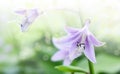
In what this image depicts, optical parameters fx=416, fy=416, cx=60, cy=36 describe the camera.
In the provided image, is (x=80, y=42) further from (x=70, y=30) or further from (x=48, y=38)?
(x=48, y=38)

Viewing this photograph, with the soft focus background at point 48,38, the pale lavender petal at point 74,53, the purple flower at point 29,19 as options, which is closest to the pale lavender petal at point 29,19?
the purple flower at point 29,19

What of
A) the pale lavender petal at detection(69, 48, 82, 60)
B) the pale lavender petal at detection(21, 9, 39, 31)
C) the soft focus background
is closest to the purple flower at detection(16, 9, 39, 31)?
the pale lavender petal at detection(21, 9, 39, 31)

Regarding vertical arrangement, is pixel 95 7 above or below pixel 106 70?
above

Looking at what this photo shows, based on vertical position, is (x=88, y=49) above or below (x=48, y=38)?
above

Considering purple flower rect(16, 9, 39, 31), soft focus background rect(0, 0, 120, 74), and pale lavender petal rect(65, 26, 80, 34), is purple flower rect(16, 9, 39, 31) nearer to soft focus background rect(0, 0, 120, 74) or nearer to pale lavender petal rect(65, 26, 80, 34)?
pale lavender petal rect(65, 26, 80, 34)

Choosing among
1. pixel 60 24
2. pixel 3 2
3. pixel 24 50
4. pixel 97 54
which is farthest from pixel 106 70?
pixel 3 2

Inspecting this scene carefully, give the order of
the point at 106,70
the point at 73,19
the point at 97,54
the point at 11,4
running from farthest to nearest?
the point at 11,4
the point at 73,19
the point at 97,54
the point at 106,70

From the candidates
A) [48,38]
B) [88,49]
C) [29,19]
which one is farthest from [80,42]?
[48,38]

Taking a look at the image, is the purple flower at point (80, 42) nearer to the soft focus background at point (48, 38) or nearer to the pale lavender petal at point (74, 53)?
the pale lavender petal at point (74, 53)

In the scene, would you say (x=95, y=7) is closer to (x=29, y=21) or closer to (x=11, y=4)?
(x=11, y=4)
